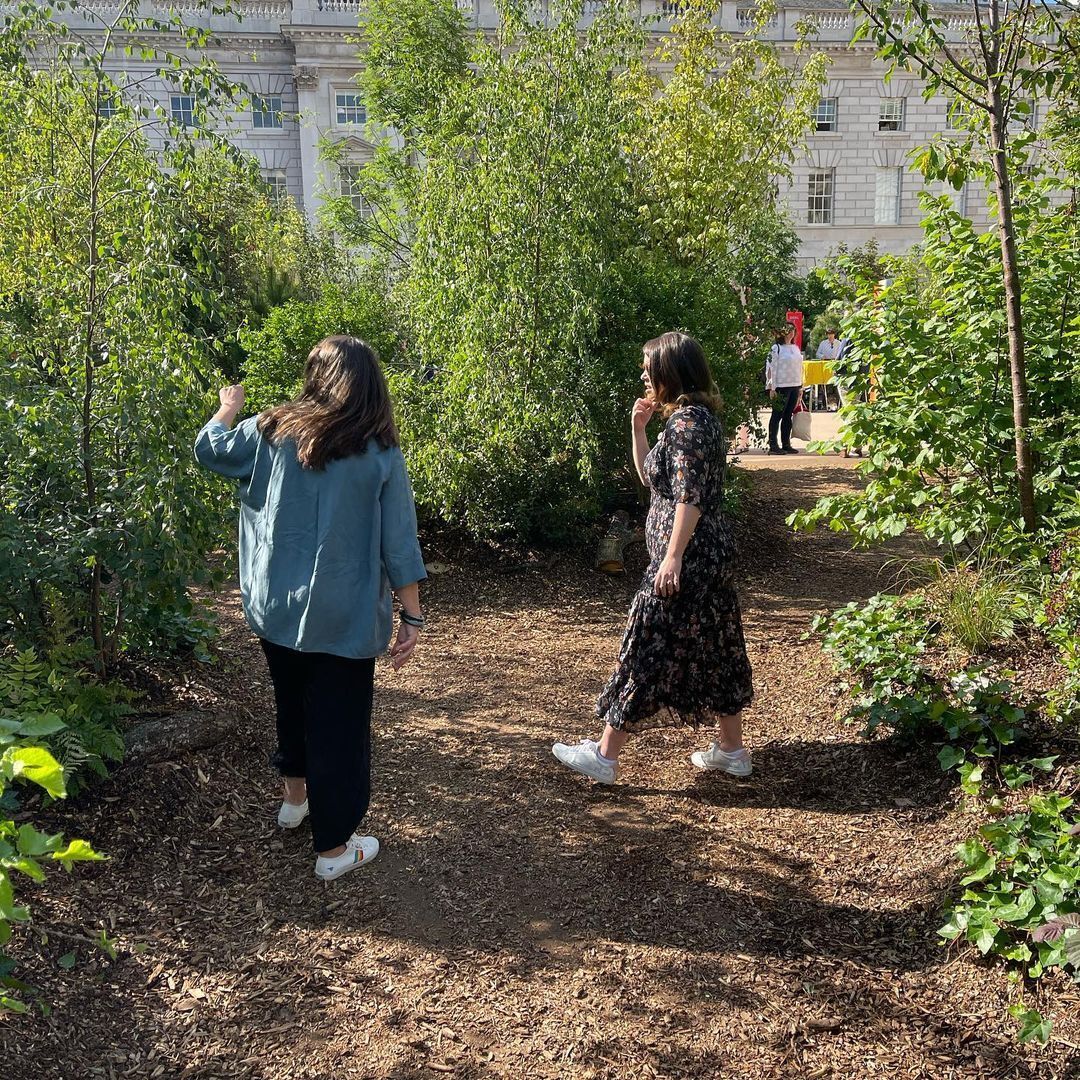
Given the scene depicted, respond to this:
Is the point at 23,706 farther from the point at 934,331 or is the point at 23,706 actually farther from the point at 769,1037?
the point at 934,331

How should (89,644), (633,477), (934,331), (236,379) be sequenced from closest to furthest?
(89,644), (934,331), (633,477), (236,379)

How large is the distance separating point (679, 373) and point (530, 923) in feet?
6.92

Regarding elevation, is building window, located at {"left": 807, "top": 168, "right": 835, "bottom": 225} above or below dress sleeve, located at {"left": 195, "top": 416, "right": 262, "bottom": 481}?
above

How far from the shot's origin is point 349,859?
137 inches

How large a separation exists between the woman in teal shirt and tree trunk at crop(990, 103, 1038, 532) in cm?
284

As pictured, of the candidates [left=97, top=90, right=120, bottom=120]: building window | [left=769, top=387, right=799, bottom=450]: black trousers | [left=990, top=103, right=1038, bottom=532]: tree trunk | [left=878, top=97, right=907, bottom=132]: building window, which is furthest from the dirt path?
[left=878, top=97, right=907, bottom=132]: building window

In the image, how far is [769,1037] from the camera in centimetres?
271

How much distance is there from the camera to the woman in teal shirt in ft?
10.3

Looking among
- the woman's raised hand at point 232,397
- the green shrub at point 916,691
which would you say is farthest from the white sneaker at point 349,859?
the green shrub at point 916,691

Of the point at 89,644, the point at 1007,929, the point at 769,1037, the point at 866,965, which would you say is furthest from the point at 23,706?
the point at 1007,929

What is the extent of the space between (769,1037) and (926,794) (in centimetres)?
147

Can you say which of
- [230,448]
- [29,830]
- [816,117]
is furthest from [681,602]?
→ [816,117]

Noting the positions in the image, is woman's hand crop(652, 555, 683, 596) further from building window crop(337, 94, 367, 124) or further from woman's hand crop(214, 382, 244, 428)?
building window crop(337, 94, 367, 124)

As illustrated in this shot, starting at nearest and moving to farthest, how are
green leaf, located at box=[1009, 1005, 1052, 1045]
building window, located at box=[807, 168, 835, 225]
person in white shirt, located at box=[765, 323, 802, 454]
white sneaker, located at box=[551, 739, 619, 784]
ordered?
green leaf, located at box=[1009, 1005, 1052, 1045], white sneaker, located at box=[551, 739, 619, 784], person in white shirt, located at box=[765, 323, 802, 454], building window, located at box=[807, 168, 835, 225]
